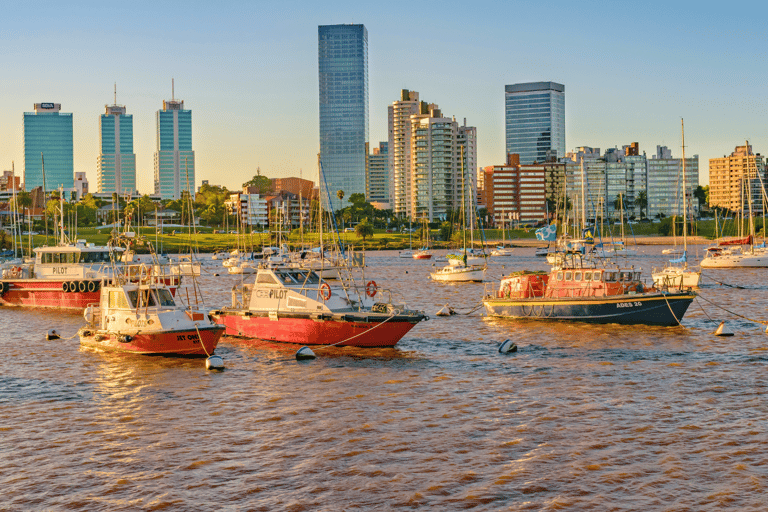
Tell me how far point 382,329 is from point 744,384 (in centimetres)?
1401

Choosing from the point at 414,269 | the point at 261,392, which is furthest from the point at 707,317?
the point at 414,269

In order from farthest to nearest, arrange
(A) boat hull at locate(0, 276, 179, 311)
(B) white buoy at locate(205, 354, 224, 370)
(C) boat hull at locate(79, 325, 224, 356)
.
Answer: (A) boat hull at locate(0, 276, 179, 311) → (C) boat hull at locate(79, 325, 224, 356) → (B) white buoy at locate(205, 354, 224, 370)

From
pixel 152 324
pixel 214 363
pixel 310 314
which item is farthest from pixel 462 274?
pixel 214 363

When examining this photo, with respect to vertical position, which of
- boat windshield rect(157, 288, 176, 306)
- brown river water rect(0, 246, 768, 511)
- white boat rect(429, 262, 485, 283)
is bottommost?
brown river water rect(0, 246, 768, 511)

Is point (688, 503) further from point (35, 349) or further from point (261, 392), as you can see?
point (35, 349)

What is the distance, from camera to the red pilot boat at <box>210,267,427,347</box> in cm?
3459

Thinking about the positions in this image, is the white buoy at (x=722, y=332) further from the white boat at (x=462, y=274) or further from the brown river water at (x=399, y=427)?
the white boat at (x=462, y=274)

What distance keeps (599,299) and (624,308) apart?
1292 mm

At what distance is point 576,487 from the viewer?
1777 centimetres

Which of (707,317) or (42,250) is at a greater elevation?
(42,250)

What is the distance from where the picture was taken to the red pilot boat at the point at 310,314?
34.6m

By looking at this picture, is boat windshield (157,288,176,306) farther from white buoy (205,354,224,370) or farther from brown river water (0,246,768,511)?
white buoy (205,354,224,370)

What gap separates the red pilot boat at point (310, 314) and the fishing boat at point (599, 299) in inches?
411

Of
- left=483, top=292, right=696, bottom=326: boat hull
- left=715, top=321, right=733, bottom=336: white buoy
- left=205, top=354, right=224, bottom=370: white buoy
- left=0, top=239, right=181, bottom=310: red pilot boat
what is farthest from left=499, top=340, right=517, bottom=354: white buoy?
left=0, top=239, right=181, bottom=310: red pilot boat
